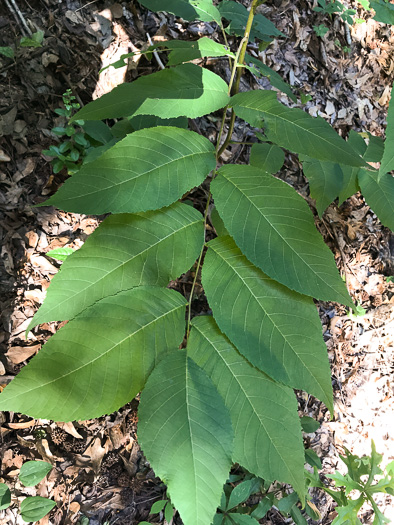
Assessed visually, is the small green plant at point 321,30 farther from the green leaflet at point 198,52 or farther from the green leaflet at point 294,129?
the green leaflet at point 294,129

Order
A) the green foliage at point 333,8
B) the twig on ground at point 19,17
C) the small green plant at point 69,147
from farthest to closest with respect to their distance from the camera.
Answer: the green foliage at point 333,8
the twig on ground at point 19,17
the small green plant at point 69,147

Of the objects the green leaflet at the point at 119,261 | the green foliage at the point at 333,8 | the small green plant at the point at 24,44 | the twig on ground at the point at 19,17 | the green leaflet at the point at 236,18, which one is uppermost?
the green foliage at the point at 333,8

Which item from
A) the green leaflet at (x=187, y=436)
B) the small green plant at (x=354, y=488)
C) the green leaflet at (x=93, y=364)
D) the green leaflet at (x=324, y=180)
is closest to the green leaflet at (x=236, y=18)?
the green leaflet at (x=324, y=180)

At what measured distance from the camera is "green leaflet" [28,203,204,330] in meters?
0.88

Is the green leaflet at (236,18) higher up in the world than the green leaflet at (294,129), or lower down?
higher up

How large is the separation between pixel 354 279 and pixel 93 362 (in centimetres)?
229

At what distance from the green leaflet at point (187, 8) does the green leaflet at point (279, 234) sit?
0.82 m

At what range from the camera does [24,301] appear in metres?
1.82

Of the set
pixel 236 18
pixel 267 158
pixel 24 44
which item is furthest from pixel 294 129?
pixel 24 44

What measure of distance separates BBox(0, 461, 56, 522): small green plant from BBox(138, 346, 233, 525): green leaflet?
1.14 meters

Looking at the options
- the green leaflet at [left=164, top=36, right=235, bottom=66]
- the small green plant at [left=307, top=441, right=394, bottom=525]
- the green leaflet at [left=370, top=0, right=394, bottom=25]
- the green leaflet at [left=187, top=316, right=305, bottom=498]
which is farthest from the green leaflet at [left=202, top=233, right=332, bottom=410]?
the small green plant at [left=307, top=441, right=394, bottom=525]

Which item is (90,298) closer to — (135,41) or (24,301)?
(24,301)

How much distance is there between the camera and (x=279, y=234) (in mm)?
921

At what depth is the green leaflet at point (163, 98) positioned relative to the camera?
103cm
